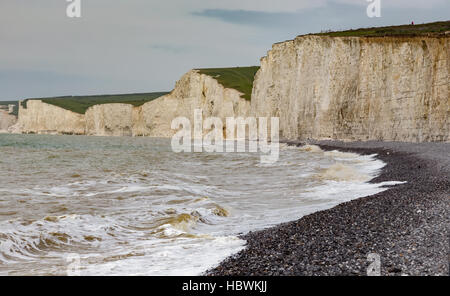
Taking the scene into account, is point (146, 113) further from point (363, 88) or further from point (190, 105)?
point (363, 88)

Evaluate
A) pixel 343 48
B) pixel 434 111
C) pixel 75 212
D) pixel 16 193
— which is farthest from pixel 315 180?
pixel 343 48

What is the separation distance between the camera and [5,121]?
161 m

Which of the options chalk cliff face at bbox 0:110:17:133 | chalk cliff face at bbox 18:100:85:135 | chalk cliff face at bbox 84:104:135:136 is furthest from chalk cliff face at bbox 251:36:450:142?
chalk cliff face at bbox 0:110:17:133

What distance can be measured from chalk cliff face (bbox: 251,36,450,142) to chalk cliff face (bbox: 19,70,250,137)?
25.4 metres

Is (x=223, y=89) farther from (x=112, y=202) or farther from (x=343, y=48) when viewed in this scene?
(x=112, y=202)

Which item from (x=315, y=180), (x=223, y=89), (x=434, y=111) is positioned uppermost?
(x=223, y=89)

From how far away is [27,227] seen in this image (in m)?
9.05

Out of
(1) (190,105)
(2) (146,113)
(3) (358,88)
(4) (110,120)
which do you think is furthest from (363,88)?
(4) (110,120)

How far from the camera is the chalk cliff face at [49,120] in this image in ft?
410

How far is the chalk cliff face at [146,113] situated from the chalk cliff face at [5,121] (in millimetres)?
27361

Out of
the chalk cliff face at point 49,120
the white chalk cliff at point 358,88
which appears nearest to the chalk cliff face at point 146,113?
the chalk cliff face at point 49,120

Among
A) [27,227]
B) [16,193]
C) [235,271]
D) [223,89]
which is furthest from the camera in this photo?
[223,89]
